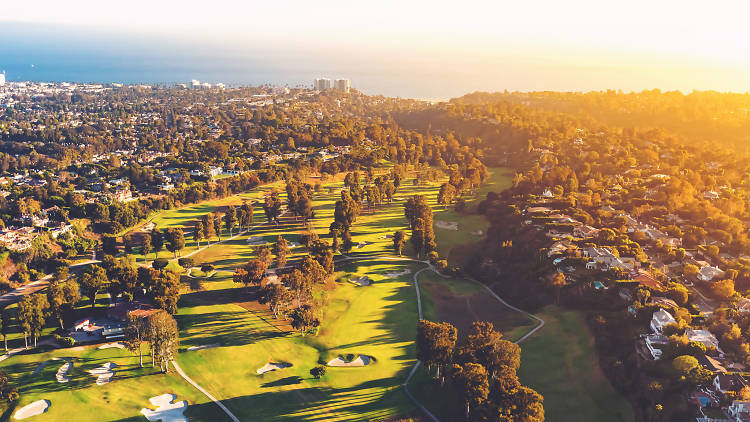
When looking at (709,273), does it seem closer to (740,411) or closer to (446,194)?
(740,411)

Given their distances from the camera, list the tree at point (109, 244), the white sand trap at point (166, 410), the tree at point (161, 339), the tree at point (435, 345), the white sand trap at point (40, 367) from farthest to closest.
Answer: the tree at point (109, 244)
the tree at point (161, 339)
the white sand trap at point (40, 367)
the tree at point (435, 345)
the white sand trap at point (166, 410)

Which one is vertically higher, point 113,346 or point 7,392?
point 7,392

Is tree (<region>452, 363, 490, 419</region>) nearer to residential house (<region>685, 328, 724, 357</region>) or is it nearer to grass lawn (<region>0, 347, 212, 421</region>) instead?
residential house (<region>685, 328, 724, 357</region>)

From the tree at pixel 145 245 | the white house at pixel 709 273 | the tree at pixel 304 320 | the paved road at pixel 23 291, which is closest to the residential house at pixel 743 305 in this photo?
the white house at pixel 709 273

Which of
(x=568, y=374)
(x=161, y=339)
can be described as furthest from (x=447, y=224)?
(x=161, y=339)

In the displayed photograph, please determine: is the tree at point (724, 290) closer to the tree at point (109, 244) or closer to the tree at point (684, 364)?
the tree at point (684, 364)

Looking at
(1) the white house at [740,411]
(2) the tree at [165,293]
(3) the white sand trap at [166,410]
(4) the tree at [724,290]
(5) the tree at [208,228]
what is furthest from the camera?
(5) the tree at [208,228]
